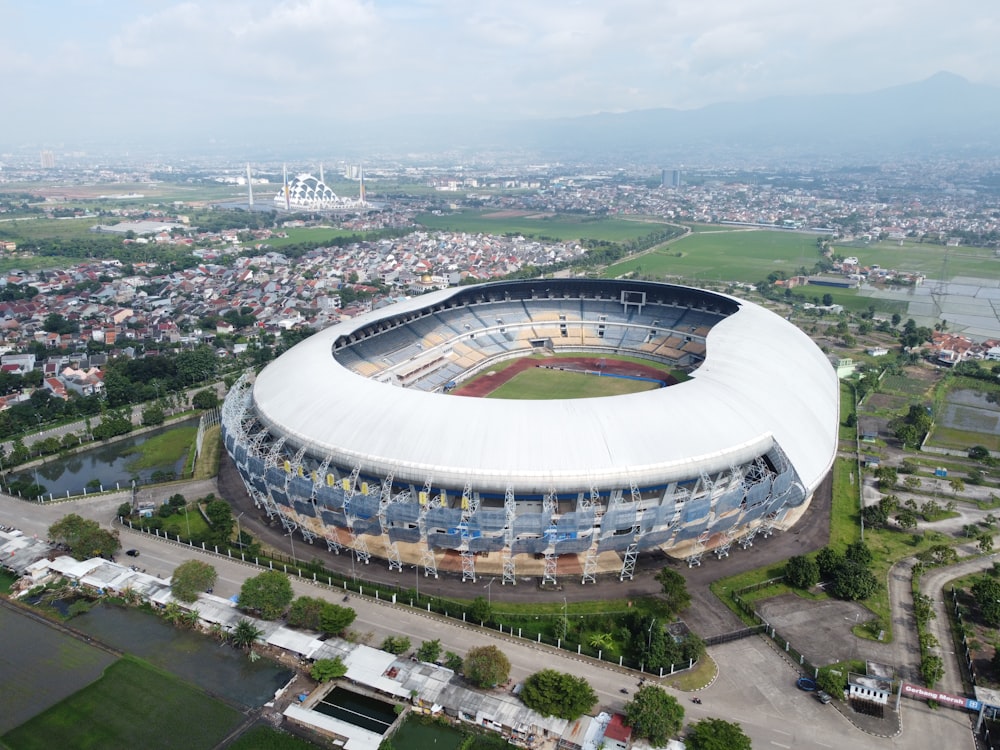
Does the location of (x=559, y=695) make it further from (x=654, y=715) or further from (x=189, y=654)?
(x=189, y=654)

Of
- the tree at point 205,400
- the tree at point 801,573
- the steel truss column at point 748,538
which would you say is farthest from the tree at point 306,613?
the tree at point 205,400

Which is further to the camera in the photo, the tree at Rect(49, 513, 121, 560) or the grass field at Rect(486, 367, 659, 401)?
the grass field at Rect(486, 367, 659, 401)

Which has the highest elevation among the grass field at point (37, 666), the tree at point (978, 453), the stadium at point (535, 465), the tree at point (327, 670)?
the stadium at point (535, 465)

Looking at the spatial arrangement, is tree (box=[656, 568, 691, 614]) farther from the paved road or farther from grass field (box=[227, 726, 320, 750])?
grass field (box=[227, 726, 320, 750])

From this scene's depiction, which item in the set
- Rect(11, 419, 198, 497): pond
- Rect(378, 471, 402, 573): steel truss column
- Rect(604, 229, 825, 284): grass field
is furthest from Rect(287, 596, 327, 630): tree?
Rect(604, 229, 825, 284): grass field

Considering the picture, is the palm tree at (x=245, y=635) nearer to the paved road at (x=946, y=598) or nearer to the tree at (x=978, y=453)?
the paved road at (x=946, y=598)

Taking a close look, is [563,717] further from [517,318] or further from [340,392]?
[517,318]

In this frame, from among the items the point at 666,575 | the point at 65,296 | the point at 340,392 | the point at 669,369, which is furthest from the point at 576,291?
the point at 65,296
